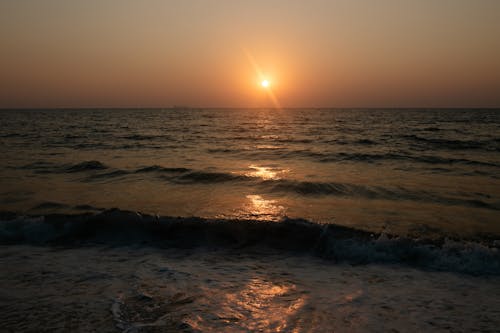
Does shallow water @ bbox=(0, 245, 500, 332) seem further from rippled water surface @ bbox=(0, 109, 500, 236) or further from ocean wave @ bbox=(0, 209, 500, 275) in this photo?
rippled water surface @ bbox=(0, 109, 500, 236)

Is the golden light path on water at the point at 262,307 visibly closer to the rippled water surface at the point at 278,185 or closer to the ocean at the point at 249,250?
the ocean at the point at 249,250

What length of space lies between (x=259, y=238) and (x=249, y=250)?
1.98 feet

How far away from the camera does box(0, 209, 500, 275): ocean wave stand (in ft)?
20.6

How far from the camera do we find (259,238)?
298 inches

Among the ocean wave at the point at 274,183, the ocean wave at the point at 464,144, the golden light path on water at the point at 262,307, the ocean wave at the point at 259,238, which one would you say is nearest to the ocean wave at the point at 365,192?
the ocean wave at the point at 274,183

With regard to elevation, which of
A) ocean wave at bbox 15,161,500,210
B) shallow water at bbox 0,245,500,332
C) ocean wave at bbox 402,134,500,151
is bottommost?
shallow water at bbox 0,245,500,332

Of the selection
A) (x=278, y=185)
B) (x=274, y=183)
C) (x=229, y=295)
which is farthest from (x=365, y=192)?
(x=229, y=295)

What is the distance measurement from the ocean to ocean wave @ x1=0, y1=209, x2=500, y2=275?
0.03 m

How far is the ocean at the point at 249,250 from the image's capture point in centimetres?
435

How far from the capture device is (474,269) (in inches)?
234

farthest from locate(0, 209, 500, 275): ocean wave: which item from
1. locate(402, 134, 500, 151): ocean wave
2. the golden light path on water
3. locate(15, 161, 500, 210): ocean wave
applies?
locate(402, 134, 500, 151): ocean wave

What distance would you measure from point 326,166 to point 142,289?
43.2 feet

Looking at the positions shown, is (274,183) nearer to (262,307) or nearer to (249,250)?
(249,250)

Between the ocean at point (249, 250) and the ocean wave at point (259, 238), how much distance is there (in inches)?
1.3
